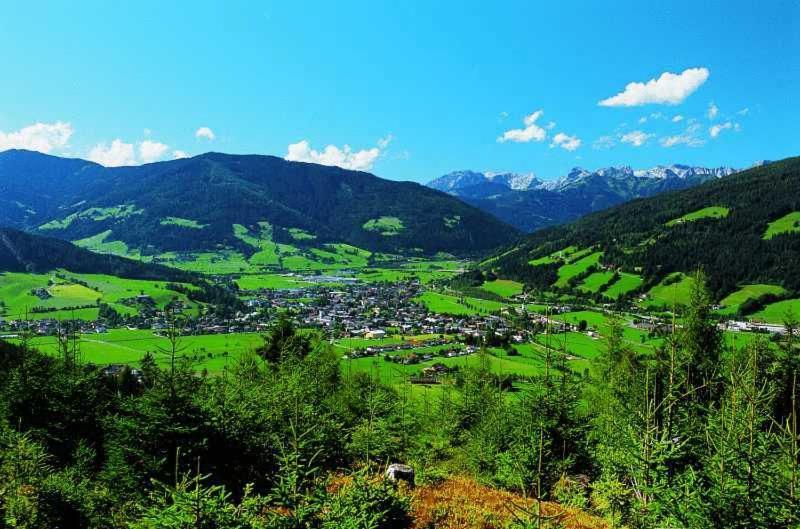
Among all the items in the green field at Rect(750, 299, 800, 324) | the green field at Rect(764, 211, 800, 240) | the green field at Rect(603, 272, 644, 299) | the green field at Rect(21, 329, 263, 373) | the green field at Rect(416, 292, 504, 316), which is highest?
the green field at Rect(764, 211, 800, 240)

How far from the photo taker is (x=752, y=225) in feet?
632

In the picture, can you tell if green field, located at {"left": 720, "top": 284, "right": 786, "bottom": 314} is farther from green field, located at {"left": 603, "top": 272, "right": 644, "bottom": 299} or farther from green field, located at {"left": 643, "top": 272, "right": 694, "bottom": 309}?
green field, located at {"left": 603, "top": 272, "right": 644, "bottom": 299}

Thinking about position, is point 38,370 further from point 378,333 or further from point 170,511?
point 378,333

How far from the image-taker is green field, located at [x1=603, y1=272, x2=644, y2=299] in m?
166

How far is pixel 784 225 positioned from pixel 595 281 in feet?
271

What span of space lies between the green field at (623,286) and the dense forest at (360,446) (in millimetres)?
133807

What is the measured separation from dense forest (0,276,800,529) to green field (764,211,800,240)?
185259 mm

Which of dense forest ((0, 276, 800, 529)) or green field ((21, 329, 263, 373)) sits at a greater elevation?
dense forest ((0, 276, 800, 529))

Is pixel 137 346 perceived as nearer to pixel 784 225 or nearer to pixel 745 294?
pixel 745 294

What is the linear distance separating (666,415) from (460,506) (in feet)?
33.6

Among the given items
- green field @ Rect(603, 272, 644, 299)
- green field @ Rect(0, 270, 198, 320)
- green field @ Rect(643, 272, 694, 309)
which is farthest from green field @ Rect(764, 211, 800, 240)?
green field @ Rect(0, 270, 198, 320)

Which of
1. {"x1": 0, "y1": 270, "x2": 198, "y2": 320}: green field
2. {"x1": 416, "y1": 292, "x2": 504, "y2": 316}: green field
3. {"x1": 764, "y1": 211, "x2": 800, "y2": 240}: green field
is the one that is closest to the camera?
{"x1": 0, "y1": 270, "x2": 198, "y2": 320}: green field

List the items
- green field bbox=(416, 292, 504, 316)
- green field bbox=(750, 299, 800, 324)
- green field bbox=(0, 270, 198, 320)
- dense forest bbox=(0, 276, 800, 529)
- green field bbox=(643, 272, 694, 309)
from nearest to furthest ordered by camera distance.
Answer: dense forest bbox=(0, 276, 800, 529) → green field bbox=(750, 299, 800, 324) → green field bbox=(0, 270, 198, 320) → green field bbox=(643, 272, 694, 309) → green field bbox=(416, 292, 504, 316)

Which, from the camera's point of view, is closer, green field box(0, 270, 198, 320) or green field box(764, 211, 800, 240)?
green field box(0, 270, 198, 320)
